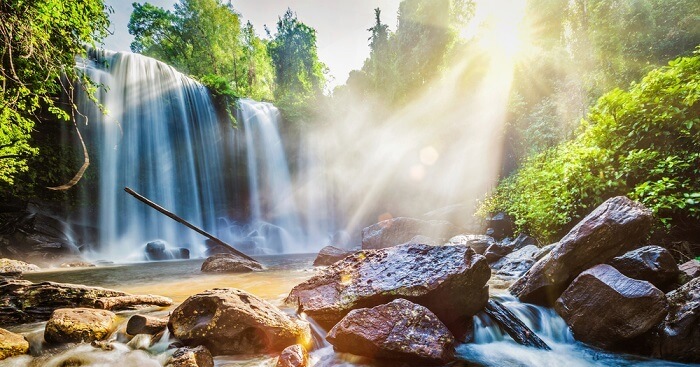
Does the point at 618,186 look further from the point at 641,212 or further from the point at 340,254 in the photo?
the point at 340,254

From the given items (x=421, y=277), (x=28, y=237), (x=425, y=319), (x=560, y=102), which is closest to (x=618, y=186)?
(x=421, y=277)

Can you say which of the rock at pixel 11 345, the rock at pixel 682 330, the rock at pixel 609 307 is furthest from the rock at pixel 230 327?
the rock at pixel 682 330

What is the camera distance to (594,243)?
3.86 meters

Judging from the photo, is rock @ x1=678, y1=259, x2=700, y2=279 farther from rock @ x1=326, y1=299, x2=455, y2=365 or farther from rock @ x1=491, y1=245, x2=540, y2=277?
rock @ x1=326, y1=299, x2=455, y2=365

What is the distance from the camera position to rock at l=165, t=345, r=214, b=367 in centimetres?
249

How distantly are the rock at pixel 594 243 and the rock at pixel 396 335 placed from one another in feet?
7.35

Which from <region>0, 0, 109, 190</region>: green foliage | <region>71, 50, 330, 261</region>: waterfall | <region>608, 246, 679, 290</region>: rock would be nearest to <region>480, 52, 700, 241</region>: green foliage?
<region>608, 246, 679, 290</region>: rock

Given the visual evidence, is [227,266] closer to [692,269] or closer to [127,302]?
[127,302]

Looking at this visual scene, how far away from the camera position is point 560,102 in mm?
16281

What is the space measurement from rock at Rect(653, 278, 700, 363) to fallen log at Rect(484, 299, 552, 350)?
106cm

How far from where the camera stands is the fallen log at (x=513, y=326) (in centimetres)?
350

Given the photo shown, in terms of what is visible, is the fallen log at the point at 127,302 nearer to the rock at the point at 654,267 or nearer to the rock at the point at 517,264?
the rock at the point at 654,267

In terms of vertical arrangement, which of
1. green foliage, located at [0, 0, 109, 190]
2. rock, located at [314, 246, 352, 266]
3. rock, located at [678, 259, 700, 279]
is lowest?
rock, located at [314, 246, 352, 266]

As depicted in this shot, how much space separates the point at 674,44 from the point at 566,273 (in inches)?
762
